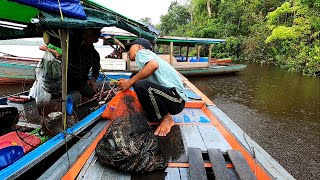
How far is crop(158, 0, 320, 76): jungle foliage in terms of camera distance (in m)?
20.0

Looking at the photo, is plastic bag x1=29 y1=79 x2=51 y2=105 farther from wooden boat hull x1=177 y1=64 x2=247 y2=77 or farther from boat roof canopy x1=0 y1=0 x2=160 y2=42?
wooden boat hull x1=177 y1=64 x2=247 y2=77

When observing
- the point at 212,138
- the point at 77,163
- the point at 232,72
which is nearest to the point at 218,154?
the point at 212,138

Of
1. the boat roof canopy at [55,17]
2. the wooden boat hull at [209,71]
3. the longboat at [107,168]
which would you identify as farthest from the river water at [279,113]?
the boat roof canopy at [55,17]

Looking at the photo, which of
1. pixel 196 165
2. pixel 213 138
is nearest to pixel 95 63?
pixel 213 138

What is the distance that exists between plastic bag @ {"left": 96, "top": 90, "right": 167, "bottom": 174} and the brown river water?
3.96 m

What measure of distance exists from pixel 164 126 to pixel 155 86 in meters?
0.62

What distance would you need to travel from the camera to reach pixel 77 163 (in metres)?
2.36

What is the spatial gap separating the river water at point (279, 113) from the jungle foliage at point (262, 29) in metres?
5.88

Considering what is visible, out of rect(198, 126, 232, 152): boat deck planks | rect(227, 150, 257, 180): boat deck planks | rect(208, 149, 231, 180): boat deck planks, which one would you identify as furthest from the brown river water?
rect(208, 149, 231, 180): boat deck planks

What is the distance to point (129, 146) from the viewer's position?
2289 mm

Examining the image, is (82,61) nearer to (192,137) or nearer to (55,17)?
(55,17)

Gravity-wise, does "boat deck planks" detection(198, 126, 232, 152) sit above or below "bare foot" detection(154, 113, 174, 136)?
below

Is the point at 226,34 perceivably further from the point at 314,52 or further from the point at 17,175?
the point at 17,175

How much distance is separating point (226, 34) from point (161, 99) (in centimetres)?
3283
